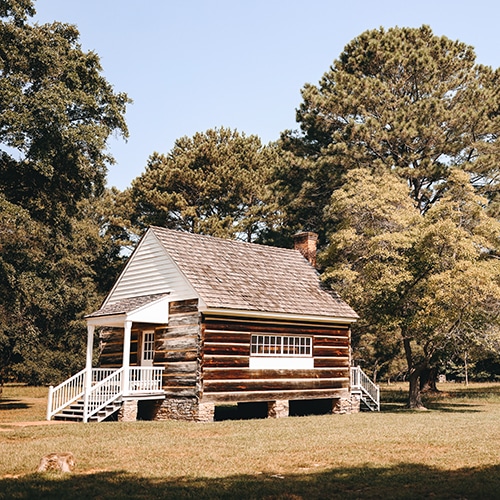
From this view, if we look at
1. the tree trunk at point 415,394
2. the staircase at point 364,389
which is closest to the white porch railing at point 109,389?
the staircase at point 364,389

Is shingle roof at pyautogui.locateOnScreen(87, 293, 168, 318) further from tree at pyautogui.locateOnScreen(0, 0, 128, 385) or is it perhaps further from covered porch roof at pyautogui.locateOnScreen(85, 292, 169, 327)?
tree at pyautogui.locateOnScreen(0, 0, 128, 385)

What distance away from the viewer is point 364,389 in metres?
27.0

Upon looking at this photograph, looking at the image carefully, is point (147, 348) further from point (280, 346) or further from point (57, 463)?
point (57, 463)

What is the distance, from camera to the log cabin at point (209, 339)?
2141 centimetres

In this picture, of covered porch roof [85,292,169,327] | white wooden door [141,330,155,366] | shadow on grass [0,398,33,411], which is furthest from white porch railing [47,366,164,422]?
shadow on grass [0,398,33,411]

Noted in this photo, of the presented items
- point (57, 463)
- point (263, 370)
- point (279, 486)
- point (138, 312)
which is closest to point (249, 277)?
point (263, 370)

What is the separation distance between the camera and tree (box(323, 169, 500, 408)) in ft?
81.1

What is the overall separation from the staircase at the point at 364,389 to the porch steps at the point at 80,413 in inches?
407

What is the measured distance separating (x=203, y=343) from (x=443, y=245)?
35.1 ft

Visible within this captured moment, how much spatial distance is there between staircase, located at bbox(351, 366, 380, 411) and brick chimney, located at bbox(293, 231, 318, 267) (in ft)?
17.9

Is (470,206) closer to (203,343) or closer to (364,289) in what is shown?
(364,289)

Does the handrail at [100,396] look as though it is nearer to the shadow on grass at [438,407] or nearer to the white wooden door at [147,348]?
the white wooden door at [147,348]

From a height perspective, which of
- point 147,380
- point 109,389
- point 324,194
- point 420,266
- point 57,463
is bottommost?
point 57,463

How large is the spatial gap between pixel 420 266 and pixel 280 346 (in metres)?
6.98
